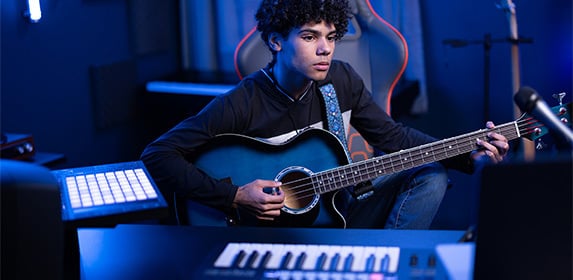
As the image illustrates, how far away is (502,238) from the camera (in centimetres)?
103

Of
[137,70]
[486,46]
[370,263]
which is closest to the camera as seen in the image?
[370,263]

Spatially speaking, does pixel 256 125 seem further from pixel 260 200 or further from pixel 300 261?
pixel 300 261

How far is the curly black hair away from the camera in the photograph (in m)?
2.28

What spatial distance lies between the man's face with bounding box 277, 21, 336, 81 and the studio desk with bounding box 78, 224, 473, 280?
85 cm

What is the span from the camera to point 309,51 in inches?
89.1

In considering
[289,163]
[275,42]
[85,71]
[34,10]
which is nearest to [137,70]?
[85,71]

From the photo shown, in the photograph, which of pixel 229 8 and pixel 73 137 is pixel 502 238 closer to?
pixel 73 137

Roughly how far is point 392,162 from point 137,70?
89.2 inches

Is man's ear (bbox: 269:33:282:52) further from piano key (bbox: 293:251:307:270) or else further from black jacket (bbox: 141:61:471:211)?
piano key (bbox: 293:251:307:270)

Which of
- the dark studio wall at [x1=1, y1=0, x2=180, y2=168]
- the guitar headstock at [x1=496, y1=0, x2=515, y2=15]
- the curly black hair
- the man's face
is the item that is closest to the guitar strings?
the man's face

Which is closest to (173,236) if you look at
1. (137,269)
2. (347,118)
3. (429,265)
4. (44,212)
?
(137,269)

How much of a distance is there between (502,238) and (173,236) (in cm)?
77

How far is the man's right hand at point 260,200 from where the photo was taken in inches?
82.1

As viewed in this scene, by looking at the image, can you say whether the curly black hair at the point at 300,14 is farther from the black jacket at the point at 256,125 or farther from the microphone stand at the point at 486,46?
the microphone stand at the point at 486,46
